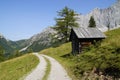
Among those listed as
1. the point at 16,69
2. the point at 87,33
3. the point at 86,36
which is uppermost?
the point at 87,33

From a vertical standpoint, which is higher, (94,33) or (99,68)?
(94,33)

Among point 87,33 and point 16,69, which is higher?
point 87,33

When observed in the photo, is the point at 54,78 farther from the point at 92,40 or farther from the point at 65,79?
the point at 92,40

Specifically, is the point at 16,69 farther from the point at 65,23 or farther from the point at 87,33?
the point at 65,23

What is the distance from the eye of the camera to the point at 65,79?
22031mm

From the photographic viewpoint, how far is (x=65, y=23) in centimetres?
7800

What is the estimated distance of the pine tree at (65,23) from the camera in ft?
256

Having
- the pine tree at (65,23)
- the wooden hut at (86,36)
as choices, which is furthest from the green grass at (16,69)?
the pine tree at (65,23)

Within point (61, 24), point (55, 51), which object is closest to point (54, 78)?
point (55, 51)

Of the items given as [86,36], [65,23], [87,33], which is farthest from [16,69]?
[65,23]

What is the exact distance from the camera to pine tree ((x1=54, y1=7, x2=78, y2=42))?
77963 millimetres

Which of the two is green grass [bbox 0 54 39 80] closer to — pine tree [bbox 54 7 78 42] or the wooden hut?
the wooden hut

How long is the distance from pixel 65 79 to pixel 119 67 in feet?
16.8

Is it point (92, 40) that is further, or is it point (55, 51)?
point (55, 51)
